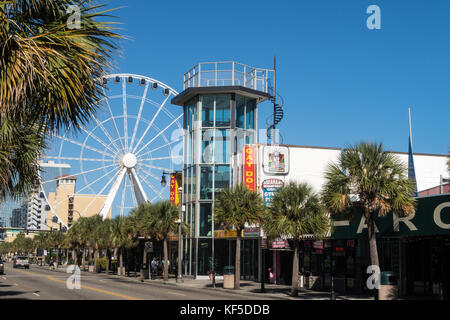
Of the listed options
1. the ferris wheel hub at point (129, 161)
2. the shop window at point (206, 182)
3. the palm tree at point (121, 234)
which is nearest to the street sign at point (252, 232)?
the shop window at point (206, 182)

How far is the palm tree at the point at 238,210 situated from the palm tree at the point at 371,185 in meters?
10.4

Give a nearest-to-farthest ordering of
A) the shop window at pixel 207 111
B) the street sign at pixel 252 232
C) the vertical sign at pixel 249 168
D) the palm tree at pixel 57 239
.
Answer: the street sign at pixel 252 232 → the vertical sign at pixel 249 168 → the shop window at pixel 207 111 → the palm tree at pixel 57 239

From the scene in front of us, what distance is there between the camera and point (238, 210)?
37.8m

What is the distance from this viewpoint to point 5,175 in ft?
48.6

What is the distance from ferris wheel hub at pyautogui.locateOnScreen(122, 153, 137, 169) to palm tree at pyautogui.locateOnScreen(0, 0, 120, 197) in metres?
54.7

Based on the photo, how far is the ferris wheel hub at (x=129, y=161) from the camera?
65375 millimetres

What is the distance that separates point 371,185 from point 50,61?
20.3m

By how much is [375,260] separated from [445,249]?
4.82 metres

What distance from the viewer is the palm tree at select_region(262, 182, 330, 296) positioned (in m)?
32.3

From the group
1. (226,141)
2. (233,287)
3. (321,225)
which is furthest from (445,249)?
(226,141)

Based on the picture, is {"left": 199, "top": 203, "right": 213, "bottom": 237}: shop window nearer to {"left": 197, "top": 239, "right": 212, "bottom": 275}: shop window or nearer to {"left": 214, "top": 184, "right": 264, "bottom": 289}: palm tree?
{"left": 197, "top": 239, "right": 212, "bottom": 275}: shop window

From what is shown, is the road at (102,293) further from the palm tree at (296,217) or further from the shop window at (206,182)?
Result: the shop window at (206,182)
